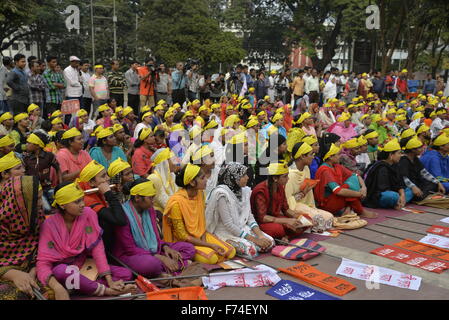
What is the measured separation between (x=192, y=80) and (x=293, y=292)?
9.32 metres

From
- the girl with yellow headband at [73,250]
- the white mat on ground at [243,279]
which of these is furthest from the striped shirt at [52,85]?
the white mat on ground at [243,279]

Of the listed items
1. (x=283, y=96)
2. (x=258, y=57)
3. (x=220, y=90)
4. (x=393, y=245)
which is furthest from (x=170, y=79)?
(x=258, y=57)

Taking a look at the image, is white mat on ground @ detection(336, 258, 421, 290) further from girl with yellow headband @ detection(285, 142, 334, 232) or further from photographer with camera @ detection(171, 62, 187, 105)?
photographer with camera @ detection(171, 62, 187, 105)

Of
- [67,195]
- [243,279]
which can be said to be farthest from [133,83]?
[243,279]

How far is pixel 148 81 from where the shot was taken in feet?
34.1

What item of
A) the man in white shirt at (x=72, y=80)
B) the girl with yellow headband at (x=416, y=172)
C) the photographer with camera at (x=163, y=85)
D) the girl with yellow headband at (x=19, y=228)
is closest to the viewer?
the girl with yellow headband at (x=19, y=228)

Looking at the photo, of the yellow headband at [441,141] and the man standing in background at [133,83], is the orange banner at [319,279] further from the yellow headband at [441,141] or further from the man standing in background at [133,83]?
the man standing in background at [133,83]

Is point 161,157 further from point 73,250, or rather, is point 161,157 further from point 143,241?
point 73,250

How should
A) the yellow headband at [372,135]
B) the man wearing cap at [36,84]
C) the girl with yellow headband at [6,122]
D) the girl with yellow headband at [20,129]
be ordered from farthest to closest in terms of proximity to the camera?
the man wearing cap at [36,84], the yellow headband at [372,135], the girl with yellow headband at [6,122], the girl with yellow headband at [20,129]

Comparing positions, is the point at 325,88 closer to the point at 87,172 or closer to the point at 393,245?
the point at 393,245

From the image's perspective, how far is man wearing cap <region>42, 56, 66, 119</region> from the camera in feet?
28.9

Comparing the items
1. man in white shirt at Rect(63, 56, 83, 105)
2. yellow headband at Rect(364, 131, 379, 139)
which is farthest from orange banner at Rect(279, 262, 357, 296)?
man in white shirt at Rect(63, 56, 83, 105)

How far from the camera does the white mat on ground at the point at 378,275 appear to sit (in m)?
3.73

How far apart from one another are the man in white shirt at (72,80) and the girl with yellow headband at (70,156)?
4149 millimetres
